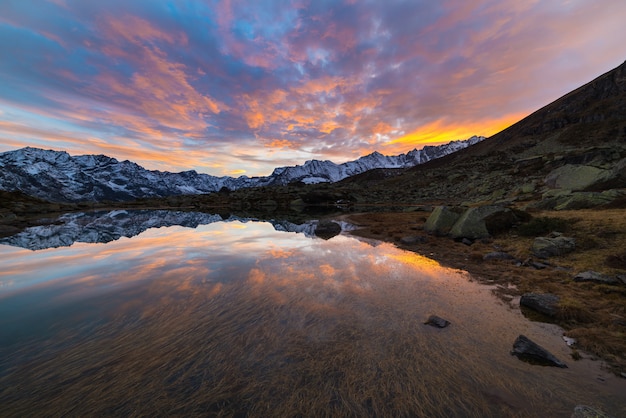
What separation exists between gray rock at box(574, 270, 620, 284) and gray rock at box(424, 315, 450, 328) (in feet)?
23.0

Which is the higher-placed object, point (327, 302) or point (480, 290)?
point (327, 302)

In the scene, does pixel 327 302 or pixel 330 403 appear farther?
pixel 327 302

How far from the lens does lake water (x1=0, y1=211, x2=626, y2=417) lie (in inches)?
199

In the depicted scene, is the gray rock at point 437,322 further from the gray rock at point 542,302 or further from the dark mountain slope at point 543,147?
the dark mountain slope at point 543,147

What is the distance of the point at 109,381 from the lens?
5.61m

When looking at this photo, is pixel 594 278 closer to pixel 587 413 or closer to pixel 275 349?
pixel 587 413

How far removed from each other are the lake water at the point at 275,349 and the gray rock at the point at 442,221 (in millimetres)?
10223

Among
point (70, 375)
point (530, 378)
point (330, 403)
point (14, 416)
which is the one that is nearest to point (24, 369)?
point (70, 375)

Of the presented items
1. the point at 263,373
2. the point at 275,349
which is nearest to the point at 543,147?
the point at 275,349

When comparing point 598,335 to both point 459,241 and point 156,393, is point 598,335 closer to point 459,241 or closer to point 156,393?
point 156,393

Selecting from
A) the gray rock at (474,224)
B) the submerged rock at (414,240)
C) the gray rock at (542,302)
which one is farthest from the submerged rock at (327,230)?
the gray rock at (542,302)

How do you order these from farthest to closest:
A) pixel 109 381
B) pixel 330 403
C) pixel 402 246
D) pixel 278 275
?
pixel 402 246 → pixel 278 275 → pixel 109 381 → pixel 330 403

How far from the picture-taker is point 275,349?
6.82 m

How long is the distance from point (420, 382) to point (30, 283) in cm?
1728
